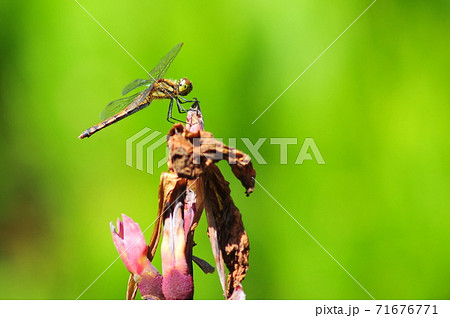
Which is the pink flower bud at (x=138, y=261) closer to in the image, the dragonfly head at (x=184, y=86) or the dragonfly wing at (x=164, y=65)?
the dragonfly head at (x=184, y=86)

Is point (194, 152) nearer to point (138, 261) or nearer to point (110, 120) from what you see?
point (138, 261)

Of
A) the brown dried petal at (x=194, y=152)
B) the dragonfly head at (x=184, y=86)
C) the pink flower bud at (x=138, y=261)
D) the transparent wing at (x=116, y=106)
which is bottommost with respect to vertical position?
the pink flower bud at (x=138, y=261)

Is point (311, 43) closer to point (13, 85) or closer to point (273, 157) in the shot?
point (273, 157)

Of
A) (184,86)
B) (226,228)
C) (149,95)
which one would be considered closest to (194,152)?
(226,228)

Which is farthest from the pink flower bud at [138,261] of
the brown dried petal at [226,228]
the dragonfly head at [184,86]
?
the dragonfly head at [184,86]

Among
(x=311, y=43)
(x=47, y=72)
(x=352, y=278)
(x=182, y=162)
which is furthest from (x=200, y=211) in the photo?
(x=47, y=72)

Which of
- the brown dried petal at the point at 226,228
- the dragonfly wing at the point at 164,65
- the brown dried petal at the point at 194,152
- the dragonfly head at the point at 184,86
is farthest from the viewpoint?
the dragonfly wing at the point at 164,65

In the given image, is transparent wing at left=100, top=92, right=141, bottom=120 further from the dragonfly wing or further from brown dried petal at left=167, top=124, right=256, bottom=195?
brown dried petal at left=167, top=124, right=256, bottom=195
